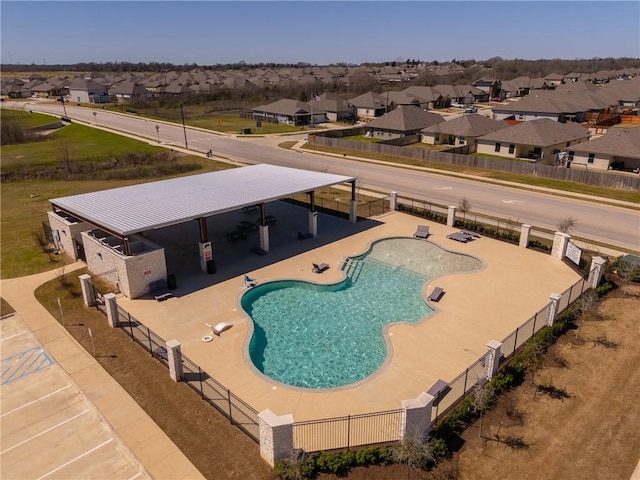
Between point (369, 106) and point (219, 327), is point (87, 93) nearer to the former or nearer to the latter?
point (369, 106)

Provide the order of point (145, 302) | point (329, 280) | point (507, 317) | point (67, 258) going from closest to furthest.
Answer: point (507, 317), point (145, 302), point (329, 280), point (67, 258)

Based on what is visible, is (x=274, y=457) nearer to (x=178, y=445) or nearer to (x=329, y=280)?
(x=178, y=445)

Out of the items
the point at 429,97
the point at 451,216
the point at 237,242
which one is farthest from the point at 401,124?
the point at 237,242

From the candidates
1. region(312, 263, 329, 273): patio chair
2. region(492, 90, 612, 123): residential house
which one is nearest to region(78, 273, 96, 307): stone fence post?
region(312, 263, 329, 273): patio chair

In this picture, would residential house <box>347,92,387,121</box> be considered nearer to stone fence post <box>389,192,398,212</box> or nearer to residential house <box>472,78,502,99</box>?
residential house <box>472,78,502,99</box>

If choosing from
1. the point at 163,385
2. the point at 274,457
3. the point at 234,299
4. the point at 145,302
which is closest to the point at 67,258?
the point at 145,302
